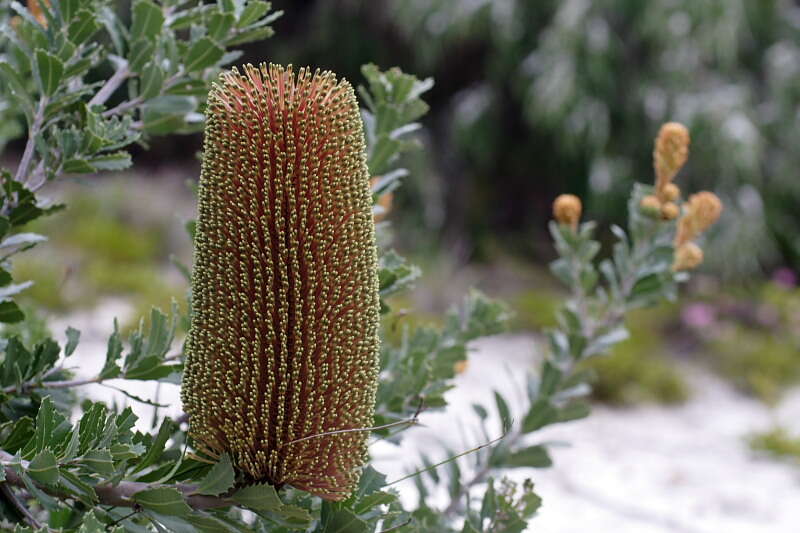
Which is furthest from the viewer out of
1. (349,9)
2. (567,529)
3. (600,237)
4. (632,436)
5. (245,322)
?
(349,9)

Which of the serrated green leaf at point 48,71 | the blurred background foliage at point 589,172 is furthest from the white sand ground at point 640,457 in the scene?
the serrated green leaf at point 48,71

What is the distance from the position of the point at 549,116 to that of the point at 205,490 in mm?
6118

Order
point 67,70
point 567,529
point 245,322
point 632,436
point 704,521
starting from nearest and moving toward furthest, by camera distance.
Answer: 1. point 245,322
2. point 67,70
3. point 567,529
4. point 704,521
5. point 632,436

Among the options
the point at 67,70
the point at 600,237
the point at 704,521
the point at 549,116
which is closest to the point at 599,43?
the point at 549,116

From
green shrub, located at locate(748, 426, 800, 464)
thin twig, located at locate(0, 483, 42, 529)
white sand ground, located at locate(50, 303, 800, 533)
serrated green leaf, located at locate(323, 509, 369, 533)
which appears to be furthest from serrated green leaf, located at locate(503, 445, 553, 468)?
green shrub, located at locate(748, 426, 800, 464)

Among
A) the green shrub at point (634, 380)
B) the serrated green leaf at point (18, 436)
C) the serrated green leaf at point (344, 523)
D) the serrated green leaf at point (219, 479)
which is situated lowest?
the green shrub at point (634, 380)

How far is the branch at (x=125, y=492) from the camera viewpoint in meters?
0.92

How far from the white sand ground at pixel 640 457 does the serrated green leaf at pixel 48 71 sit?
6.59ft

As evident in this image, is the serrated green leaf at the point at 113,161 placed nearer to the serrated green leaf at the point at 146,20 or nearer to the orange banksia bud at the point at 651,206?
the serrated green leaf at the point at 146,20

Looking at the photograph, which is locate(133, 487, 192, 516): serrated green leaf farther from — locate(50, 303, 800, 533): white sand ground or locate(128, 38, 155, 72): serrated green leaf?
locate(50, 303, 800, 533): white sand ground

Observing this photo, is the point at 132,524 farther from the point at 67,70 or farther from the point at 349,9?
the point at 349,9

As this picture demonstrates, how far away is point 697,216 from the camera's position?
159cm

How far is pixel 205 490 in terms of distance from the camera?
900 mm

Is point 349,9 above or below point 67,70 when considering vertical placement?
above
